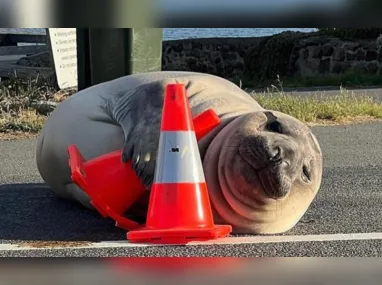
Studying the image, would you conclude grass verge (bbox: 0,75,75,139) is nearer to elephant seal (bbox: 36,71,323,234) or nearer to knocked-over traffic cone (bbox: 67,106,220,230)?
elephant seal (bbox: 36,71,323,234)

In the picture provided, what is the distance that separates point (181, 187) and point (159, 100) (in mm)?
720

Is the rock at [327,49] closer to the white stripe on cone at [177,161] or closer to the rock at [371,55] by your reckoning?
the rock at [371,55]

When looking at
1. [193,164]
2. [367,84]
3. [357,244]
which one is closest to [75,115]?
[193,164]

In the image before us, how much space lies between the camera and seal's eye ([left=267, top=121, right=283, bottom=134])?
3.61 meters

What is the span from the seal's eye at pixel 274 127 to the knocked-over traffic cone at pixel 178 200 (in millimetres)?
418

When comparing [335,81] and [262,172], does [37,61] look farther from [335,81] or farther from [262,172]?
[262,172]

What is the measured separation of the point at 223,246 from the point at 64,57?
869 centimetres

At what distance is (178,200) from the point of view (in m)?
3.49

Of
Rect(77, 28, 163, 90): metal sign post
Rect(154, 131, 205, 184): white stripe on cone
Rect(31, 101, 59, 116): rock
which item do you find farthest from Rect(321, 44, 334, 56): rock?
Answer: Rect(154, 131, 205, 184): white stripe on cone

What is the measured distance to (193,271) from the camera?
6.07ft

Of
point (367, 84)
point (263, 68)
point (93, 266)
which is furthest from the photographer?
point (263, 68)

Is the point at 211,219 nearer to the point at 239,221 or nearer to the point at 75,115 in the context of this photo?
the point at 239,221

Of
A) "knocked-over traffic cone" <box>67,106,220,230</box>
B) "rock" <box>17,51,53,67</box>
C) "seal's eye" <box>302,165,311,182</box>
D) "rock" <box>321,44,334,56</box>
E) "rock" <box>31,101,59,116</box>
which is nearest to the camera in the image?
"seal's eye" <box>302,165,311,182</box>

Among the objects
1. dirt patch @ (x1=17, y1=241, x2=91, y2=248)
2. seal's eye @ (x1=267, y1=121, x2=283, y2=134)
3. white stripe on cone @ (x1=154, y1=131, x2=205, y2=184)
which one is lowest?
dirt patch @ (x1=17, y1=241, x2=91, y2=248)
